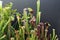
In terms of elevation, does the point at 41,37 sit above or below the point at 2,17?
below

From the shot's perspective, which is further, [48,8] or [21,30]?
[48,8]

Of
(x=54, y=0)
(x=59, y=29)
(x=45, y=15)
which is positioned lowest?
(x=59, y=29)

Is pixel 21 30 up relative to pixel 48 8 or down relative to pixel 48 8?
down

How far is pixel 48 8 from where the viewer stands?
117 centimetres

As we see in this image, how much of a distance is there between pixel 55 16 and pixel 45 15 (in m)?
0.08

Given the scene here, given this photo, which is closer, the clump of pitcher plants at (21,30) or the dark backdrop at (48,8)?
the clump of pitcher plants at (21,30)

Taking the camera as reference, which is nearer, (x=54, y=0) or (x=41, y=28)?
(x=41, y=28)

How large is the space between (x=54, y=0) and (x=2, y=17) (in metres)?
0.44

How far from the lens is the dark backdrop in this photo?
1.16m

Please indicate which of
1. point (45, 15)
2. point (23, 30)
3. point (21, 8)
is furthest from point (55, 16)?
point (23, 30)

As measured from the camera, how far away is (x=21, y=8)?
1.18m

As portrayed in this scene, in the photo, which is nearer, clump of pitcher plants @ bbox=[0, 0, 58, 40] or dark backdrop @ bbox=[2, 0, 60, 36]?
clump of pitcher plants @ bbox=[0, 0, 58, 40]

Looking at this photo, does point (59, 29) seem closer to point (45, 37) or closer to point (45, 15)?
point (45, 15)

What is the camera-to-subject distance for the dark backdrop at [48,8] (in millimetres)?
1161
